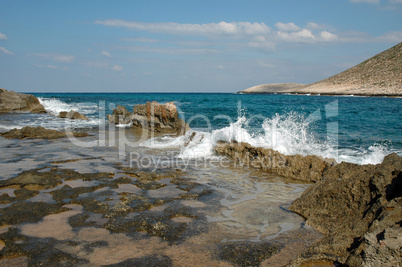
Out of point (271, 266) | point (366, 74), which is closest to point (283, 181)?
point (271, 266)

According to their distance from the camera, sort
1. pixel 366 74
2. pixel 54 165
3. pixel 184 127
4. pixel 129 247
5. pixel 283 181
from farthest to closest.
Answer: pixel 366 74 < pixel 184 127 < pixel 54 165 < pixel 283 181 < pixel 129 247

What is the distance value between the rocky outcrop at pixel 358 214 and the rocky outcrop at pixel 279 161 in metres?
0.90

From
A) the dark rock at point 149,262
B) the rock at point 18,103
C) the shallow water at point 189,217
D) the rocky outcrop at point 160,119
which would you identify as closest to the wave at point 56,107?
the rock at point 18,103

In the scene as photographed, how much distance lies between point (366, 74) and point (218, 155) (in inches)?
2325

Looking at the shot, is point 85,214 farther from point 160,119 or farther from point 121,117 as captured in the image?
point 121,117

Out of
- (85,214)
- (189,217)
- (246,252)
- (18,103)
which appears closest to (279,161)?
(189,217)

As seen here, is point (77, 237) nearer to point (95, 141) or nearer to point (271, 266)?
point (271, 266)

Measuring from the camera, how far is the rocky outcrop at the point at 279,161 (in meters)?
5.46

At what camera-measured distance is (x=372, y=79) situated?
172 ft

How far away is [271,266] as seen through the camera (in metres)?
2.61

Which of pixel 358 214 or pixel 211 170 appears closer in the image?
pixel 358 214

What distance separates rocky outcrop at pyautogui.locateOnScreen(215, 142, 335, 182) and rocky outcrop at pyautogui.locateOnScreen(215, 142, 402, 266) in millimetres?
897

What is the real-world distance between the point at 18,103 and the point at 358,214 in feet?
88.5

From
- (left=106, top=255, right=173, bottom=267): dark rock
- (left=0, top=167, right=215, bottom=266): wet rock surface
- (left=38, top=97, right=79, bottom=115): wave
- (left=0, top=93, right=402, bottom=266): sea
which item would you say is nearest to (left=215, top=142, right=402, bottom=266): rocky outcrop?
(left=0, top=93, right=402, bottom=266): sea
